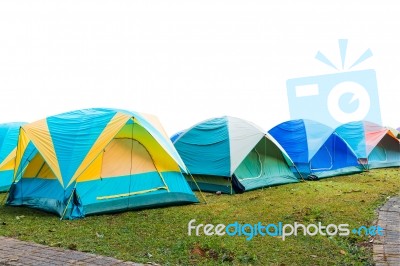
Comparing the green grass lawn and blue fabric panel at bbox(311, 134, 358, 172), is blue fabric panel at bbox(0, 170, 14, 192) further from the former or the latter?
blue fabric panel at bbox(311, 134, 358, 172)

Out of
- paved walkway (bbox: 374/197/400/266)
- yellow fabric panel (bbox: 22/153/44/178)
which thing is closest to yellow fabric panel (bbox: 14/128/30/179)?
yellow fabric panel (bbox: 22/153/44/178)

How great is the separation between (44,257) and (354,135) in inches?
546

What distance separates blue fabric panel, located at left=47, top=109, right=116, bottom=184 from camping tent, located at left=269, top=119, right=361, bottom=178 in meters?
6.94

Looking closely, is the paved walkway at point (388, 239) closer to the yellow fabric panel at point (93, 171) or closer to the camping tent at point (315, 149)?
the yellow fabric panel at point (93, 171)

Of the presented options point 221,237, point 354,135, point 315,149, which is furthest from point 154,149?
point 354,135

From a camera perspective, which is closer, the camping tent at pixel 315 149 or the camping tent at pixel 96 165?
the camping tent at pixel 96 165

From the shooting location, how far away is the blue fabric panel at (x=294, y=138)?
13336 millimetres

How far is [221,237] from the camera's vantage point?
236 inches

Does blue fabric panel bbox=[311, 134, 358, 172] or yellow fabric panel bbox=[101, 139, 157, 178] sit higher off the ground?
yellow fabric panel bbox=[101, 139, 157, 178]

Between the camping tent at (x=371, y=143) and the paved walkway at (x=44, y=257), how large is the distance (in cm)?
1250

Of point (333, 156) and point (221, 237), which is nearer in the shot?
point (221, 237)

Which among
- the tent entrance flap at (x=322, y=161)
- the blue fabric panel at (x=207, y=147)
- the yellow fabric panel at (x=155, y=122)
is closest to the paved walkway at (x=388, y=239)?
the blue fabric panel at (x=207, y=147)

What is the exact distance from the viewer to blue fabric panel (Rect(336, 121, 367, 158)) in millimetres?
16031

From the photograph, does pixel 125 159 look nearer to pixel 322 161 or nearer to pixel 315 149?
pixel 315 149
